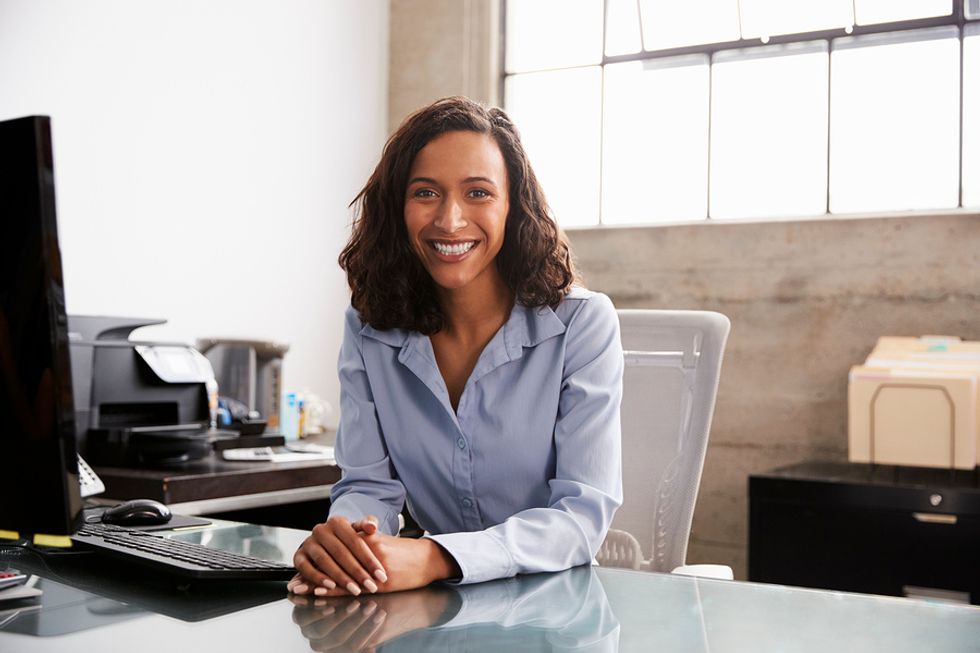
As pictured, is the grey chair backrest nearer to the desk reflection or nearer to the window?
the desk reflection

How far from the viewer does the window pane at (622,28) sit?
4.16 m

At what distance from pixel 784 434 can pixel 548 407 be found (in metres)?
2.51

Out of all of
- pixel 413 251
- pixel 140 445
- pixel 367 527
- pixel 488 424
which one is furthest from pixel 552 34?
pixel 367 527

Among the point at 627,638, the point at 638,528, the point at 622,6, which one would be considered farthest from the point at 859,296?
the point at 627,638

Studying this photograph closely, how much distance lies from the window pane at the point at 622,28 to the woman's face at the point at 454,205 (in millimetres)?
2820

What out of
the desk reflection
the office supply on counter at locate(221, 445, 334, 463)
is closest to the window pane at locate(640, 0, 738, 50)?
the office supply on counter at locate(221, 445, 334, 463)

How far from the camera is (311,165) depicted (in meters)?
4.09

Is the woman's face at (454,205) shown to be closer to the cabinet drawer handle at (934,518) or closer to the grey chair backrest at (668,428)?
the grey chair backrest at (668,428)

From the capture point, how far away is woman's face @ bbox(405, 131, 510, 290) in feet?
5.10

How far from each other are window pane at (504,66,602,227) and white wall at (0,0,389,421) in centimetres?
71

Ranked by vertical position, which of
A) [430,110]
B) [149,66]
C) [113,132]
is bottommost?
[430,110]

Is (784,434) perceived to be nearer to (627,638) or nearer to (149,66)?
(149,66)

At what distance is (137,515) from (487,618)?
74 centimetres

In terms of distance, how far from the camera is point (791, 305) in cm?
372
